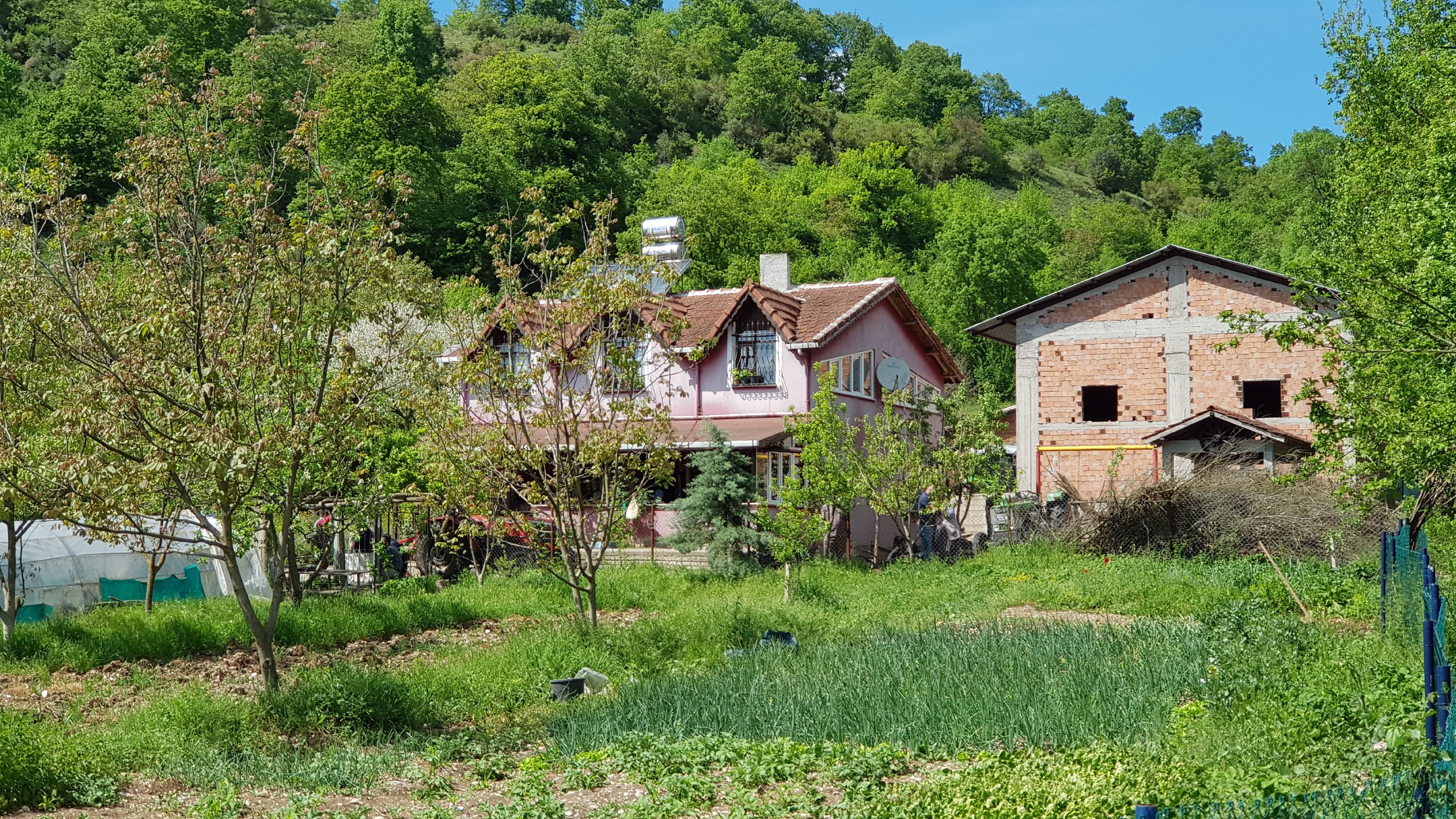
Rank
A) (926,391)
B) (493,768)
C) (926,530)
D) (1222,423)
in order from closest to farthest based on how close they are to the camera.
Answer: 1. (493,768)
2. (926,530)
3. (1222,423)
4. (926,391)

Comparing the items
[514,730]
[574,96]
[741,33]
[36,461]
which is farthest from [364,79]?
[741,33]

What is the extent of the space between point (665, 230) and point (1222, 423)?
14438mm

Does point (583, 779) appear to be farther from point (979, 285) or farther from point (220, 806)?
point (979, 285)

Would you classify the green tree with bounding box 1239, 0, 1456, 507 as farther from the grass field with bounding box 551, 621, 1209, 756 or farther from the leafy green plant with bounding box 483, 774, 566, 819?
the leafy green plant with bounding box 483, 774, 566, 819

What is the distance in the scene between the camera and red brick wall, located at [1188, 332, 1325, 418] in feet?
94.0

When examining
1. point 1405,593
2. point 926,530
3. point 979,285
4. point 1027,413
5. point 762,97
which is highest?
point 762,97

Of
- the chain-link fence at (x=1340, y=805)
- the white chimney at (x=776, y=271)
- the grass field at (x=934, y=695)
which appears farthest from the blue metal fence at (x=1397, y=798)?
the white chimney at (x=776, y=271)

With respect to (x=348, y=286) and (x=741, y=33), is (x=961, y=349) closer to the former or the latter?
(x=348, y=286)

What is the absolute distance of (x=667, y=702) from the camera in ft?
35.7

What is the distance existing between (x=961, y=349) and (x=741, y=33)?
69.3 m

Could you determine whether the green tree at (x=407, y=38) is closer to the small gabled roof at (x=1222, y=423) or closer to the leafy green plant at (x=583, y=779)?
the small gabled roof at (x=1222, y=423)

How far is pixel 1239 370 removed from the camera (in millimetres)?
29047

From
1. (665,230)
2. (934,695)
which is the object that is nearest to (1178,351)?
(665,230)

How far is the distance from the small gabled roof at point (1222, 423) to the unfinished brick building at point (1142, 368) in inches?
4.4
